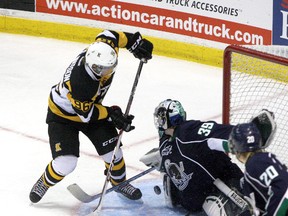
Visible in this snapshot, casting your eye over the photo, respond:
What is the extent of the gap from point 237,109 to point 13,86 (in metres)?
2.24

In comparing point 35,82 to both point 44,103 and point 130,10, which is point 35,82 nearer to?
point 44,103

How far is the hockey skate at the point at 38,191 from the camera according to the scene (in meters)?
3.82

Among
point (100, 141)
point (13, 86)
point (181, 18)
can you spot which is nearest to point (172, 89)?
point (181, 18)

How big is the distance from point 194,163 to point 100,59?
0.67 metres

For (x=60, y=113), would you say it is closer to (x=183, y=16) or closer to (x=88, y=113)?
(x=88, y=113)

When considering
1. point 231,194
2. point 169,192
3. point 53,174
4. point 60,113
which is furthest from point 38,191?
point 231,194

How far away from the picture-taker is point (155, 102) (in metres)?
5.38

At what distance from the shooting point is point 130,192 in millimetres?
3855

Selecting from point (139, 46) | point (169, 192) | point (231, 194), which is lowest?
point (169, 192)

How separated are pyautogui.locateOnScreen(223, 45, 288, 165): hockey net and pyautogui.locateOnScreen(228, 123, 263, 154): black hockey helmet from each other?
1094 millimetres

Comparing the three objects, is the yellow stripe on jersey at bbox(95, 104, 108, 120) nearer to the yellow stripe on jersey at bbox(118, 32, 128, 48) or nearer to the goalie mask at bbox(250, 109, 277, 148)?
the yellow stripe on jersey at bbox(118, 32, 128, 48)

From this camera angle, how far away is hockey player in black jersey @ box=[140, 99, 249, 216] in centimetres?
336

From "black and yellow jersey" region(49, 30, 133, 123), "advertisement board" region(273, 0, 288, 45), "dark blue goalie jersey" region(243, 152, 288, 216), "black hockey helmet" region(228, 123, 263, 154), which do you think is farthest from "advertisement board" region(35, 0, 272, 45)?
"dark blue goalie jersey" region(243, 152, 288, 216)

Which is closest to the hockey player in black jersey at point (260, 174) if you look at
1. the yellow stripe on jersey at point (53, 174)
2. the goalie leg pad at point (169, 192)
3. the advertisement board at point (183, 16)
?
the goalie leg pad at point (169, 192)
